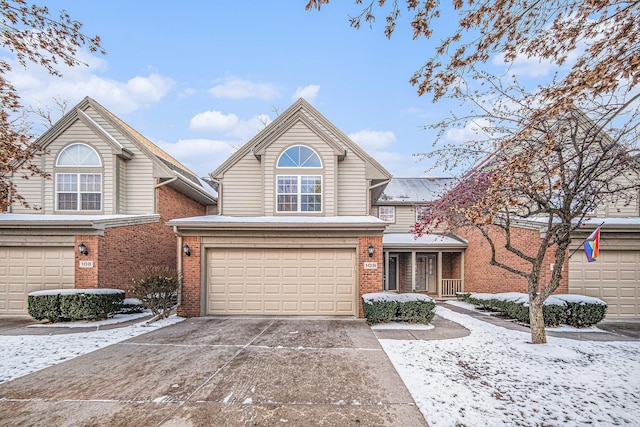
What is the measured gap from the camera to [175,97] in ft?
66.1

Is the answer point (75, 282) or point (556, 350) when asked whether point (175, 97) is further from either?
Result: point (556, 350)

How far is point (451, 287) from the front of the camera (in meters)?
17.5

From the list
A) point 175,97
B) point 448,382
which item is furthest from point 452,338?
point 175,97

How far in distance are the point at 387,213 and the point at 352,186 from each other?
768cm

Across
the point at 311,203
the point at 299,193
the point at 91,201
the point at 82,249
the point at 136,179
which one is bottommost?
the point at 82,249

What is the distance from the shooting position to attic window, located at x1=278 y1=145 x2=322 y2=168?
38.8 feet

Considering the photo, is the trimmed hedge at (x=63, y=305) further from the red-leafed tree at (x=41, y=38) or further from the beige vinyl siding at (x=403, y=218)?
the beige vinyl siding at (x=403, y=218)

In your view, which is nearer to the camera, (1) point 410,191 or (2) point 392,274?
(2) point 392,274

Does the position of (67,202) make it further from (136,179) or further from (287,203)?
(287,203)

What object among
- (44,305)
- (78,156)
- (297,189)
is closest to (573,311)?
(297,189)

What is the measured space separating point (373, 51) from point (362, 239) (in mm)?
6578

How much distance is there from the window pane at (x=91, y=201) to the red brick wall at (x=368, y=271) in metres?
10.3

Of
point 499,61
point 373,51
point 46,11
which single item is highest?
point 46,11

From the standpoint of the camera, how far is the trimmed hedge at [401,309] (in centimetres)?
938
